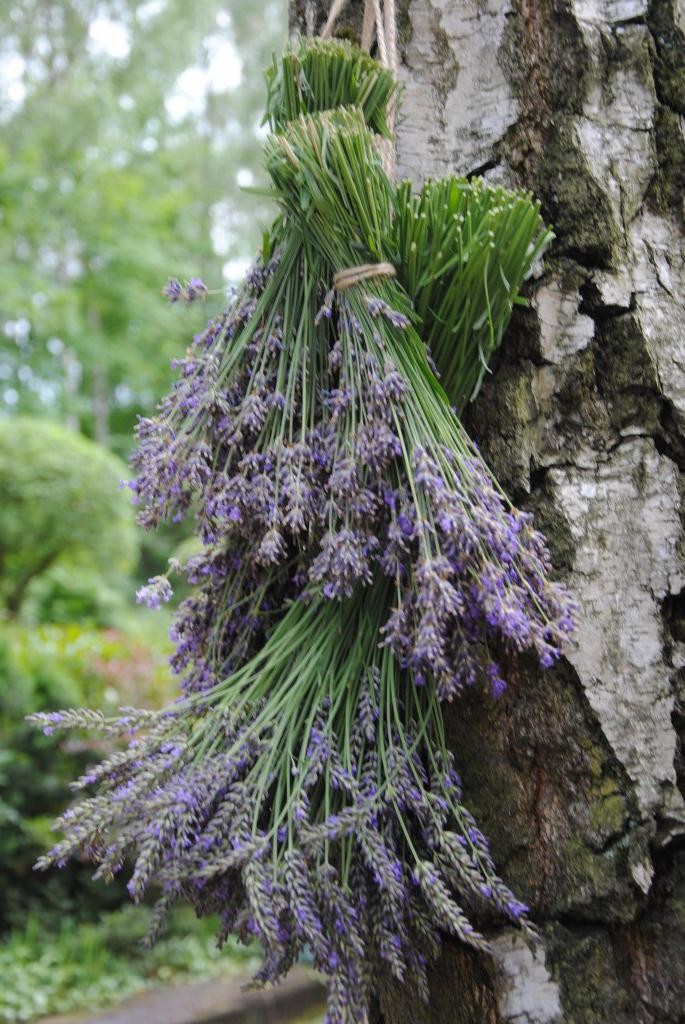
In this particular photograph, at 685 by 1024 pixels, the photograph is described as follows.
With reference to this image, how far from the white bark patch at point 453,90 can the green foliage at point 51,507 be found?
20.2 feet

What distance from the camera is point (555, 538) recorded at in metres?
1.06

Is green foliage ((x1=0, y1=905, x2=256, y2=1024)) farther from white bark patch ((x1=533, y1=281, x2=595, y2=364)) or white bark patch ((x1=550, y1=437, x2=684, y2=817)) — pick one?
white bark patch ((x1=533, y1=281, x2=595, y2=364))

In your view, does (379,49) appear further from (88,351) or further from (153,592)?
(88,351)

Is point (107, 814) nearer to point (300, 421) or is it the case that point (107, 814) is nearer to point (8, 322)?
point (300, 421)

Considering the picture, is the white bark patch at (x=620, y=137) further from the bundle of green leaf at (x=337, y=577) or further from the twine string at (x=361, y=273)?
the twine string at (x=361, y=273)

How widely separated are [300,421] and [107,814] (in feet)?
1.60

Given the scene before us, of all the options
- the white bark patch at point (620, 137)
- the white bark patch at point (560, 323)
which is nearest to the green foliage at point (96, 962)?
the white bark patch at point (560, 323)

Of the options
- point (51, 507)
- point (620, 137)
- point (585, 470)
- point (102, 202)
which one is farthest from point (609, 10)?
point (102, 202)

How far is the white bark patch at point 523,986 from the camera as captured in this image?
99 cm

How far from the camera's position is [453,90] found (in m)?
1.18

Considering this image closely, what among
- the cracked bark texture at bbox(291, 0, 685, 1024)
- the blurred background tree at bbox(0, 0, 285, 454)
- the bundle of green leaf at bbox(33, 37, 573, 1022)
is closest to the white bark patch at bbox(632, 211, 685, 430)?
the cracked bark texture at bbox(291, 0, 685, 1024)

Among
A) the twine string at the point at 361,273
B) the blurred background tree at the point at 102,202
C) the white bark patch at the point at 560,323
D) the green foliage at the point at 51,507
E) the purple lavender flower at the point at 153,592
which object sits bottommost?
the purple lavender flower at the point at 153,592

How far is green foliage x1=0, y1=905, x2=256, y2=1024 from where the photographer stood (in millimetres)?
4234

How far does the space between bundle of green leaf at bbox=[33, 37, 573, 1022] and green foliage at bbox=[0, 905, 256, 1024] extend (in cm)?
362
